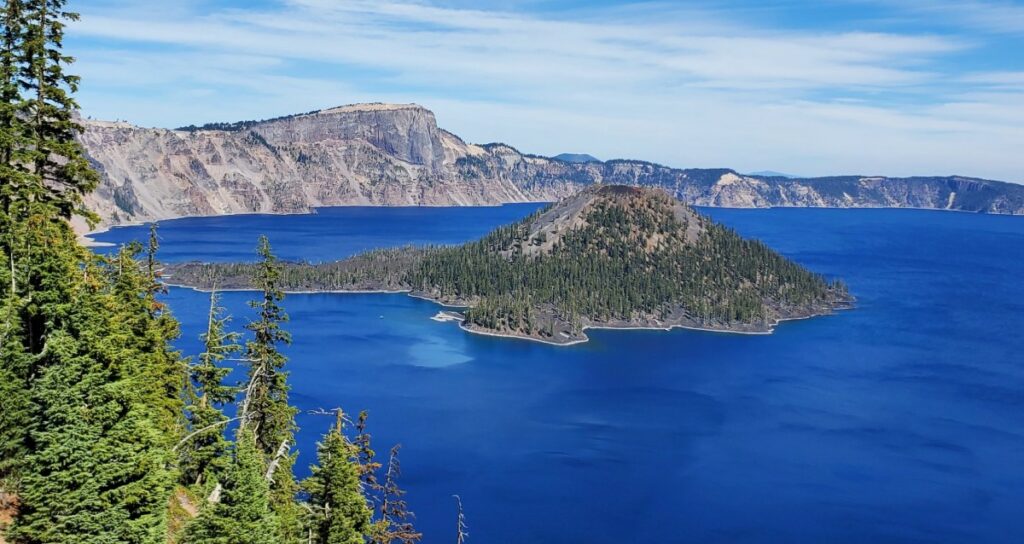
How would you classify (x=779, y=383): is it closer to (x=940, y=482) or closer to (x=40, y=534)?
(x=940, y=482)

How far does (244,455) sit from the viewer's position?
2900 cm

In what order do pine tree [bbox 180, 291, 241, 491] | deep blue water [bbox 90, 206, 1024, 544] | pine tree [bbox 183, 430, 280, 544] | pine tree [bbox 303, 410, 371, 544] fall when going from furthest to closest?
deep blue water [bbox 90, 206, 1024, 544] < pine tree [bbox 180, 291, 241, 491] < pine tree [bbox 303, 410, 371, 544] < pine tree [bbox 183, 430, 280, 544]

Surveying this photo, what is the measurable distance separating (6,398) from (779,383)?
139 meters

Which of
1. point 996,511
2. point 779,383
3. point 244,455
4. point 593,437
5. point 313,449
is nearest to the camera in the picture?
point 244,455

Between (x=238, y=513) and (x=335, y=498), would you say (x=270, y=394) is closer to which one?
(x=335, y=498)

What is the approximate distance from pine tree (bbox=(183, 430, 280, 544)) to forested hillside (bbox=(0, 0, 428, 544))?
45 millimetres

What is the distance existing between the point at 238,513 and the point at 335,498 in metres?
8.13

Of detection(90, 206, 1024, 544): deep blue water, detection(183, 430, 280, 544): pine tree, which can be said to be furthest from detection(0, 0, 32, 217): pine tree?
detection(90, 206, 1024, 544): deep blue water

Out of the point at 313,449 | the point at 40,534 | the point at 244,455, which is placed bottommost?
the point at 313,449

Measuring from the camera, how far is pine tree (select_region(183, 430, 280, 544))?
28.2 metres

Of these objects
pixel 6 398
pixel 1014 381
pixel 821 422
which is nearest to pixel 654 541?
pixel 821 422

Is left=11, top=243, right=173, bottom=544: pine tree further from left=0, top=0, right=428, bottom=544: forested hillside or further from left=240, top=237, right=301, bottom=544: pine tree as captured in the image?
left=240, top=237, right=301, bottom=544: pine tree

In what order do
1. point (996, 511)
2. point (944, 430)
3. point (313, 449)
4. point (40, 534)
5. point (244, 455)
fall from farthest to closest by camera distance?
point (944, 430), point (313, 449), point (996, 511), point (244, 455), point (40, 534)

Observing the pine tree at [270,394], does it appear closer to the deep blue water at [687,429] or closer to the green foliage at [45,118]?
the green foliage at [45,118]
